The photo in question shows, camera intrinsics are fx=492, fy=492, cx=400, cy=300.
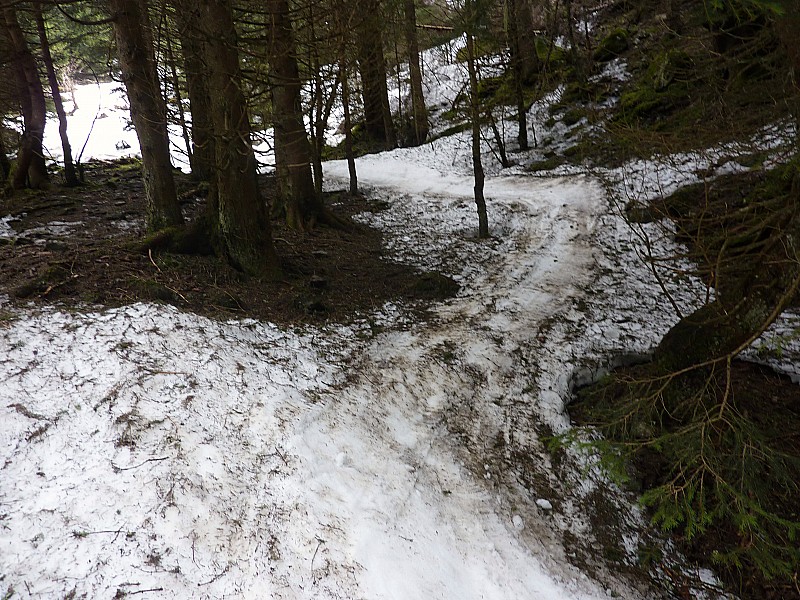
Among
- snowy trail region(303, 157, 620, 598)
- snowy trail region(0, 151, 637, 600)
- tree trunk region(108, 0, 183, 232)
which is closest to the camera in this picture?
snowy trail region(0, 151, 637, 600)

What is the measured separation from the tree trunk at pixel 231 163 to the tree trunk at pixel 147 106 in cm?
96

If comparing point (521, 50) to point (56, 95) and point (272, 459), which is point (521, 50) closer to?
point (56, 95)

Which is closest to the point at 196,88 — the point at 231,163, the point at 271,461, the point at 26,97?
the point at 231,163

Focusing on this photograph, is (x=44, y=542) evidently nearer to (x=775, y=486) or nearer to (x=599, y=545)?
(x=599, y=545)

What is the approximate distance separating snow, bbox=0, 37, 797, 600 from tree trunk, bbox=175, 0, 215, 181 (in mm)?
2305

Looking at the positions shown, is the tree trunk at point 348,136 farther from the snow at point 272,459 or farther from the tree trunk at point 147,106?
the snow at point 272,459

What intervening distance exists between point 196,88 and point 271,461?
8080 millimetres

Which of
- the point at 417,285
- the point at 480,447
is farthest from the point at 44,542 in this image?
the point at 417,285

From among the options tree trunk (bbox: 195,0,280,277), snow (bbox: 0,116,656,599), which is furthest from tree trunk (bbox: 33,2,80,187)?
snow (bbox: 0,116,656,599)

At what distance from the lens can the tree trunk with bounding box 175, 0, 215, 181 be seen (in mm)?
5946

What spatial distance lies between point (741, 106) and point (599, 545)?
20.2 feet

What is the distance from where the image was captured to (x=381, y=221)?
12594 mm

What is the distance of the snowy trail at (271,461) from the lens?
3.55 metres

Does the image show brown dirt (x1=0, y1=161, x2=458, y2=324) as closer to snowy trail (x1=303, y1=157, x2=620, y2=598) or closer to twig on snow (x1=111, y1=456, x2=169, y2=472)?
snowy trail (x1=303, y1=157, x2=620, y2=598)
